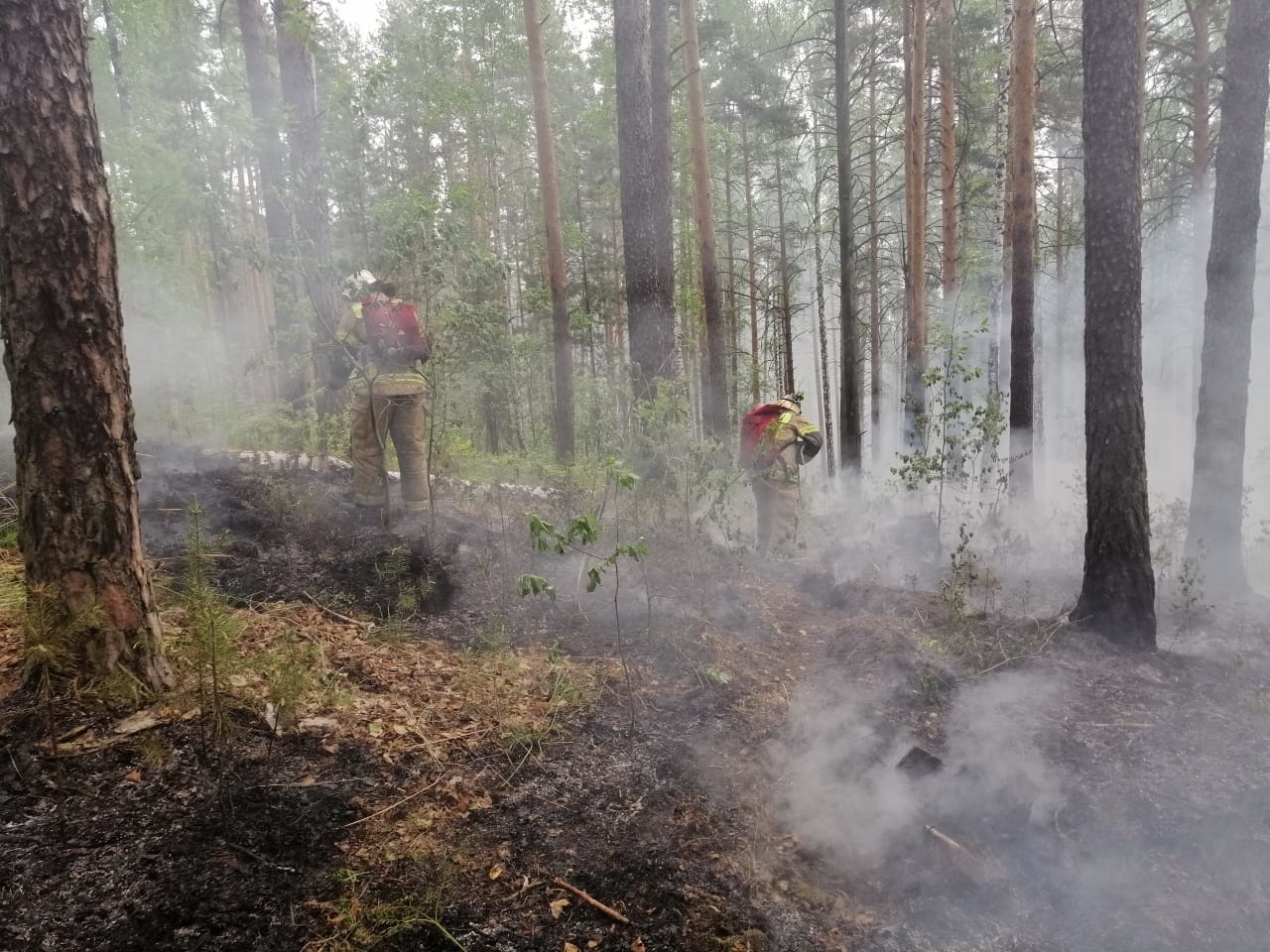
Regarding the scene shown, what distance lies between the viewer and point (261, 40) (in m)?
9.27

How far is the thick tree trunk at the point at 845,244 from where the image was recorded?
33.1 ft

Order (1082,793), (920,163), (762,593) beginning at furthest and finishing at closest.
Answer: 1. (920,163)
2. (762,593)
3. (1082,793)

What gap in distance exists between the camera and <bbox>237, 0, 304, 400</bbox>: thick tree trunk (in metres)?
6.24

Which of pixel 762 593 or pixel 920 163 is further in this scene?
pixel 920 163

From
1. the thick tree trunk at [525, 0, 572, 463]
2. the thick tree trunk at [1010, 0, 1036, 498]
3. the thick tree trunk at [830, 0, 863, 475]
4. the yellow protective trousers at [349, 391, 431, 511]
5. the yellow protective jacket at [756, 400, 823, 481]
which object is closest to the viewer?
the yellow protective trousers at [349, 391, 431, 511]

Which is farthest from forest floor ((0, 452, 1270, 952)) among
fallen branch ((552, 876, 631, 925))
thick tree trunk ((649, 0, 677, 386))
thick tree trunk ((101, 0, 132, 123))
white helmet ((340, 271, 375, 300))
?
thick tree trunk ((101, 0, 132, 123))

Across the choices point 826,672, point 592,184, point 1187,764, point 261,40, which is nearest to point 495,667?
point 826,672

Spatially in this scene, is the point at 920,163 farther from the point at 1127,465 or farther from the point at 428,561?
the point at 428,561

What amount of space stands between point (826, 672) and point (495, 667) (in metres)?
2.20

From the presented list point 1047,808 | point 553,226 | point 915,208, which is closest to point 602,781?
point 1047,808

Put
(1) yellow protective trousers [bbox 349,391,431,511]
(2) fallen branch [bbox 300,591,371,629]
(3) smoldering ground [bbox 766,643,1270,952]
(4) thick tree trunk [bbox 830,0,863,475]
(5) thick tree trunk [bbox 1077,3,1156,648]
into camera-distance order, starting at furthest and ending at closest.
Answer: (4) thick tree trunk [bbox 830,0,863,475], (1) yellow protective trousers [bbox 349,391,431,511], (5) thick tree trunk [bbox 1077,3,1156,648], (2) fallen branch [bbox 300,591,371,629], (3) smoldering ground [bbox 766,643,1270,952]

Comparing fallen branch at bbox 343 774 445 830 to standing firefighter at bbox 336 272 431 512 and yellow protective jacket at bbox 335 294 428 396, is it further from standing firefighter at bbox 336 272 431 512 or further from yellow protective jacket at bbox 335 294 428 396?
yellow protective jacket at bbox 335 294 428 396

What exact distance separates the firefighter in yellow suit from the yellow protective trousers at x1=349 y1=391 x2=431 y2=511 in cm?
341

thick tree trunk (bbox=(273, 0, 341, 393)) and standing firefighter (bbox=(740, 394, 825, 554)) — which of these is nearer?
thick tree trunk (bbox=(273, 0, 341, 393))
